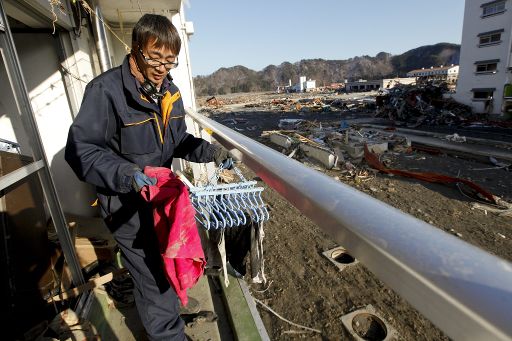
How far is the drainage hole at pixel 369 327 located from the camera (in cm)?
293

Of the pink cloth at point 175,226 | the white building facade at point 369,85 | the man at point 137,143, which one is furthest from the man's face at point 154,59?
the white building facade at point 369,85

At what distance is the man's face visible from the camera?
67.5 inches

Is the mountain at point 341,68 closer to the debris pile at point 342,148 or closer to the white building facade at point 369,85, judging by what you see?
the white building facade at point 369,85

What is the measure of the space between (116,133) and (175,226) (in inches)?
27.5

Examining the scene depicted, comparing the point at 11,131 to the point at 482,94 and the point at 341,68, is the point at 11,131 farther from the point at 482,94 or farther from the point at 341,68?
A: the point at 341,68

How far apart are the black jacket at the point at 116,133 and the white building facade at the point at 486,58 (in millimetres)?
21629

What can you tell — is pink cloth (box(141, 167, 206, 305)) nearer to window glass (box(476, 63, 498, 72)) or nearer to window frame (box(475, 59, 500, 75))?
window frame (box(475, 59, 500, 75))

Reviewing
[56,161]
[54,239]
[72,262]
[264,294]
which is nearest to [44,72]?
[56,161]

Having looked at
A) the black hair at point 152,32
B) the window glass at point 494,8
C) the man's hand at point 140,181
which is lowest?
the man's hand at point 140,181

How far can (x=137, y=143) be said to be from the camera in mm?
1782

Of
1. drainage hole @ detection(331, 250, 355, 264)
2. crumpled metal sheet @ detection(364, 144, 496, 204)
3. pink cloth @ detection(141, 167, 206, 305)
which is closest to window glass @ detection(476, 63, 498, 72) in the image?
crumpled metal sheet @ detection(364, 144, 496, 204)

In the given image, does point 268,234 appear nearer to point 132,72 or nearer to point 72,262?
point 72,262

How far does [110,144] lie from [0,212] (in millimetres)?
1088

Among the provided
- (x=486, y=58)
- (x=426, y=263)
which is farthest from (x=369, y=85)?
(x=426, y=263)
